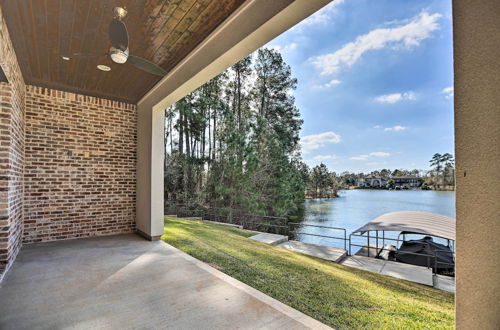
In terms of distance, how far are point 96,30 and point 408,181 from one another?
25.6 m

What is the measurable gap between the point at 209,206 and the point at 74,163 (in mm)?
8669

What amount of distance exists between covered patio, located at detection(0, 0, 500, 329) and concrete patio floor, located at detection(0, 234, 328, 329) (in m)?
0.02

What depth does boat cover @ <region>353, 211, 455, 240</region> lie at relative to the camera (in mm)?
6234

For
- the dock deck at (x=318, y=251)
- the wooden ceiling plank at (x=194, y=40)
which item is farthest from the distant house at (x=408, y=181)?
the wooden ceiling plank at (x=194, y=40)

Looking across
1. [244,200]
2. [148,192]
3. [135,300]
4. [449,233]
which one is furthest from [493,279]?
[244,200]

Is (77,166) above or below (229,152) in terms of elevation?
below

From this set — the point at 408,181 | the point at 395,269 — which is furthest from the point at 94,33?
the point at 408,181

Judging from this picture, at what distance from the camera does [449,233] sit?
19.9ft

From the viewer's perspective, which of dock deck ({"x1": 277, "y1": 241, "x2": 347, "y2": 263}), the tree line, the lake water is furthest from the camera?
the lake water

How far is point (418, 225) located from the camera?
679 cm

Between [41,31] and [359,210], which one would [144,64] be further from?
[359,210]

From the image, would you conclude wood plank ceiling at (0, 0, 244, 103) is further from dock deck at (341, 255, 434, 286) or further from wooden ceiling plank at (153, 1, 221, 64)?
dock deck at (341, 255, 434, 286)

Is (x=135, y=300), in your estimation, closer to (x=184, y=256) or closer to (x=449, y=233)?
(x=184, y=256)

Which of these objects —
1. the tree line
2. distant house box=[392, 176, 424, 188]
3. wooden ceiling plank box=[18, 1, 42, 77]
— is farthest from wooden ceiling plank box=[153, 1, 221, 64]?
distant house box=[392, 176, 424, 188]
